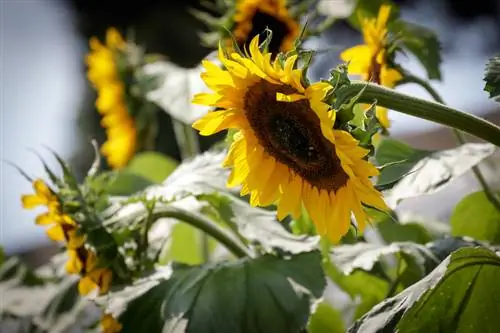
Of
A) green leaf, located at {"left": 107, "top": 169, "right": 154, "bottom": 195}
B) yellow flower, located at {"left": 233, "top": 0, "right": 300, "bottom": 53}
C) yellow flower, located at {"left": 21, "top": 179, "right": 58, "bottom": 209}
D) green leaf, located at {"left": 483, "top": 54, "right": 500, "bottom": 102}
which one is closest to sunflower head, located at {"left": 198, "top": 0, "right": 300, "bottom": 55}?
yellow flower, located at {"left": 233, "top": 0, "right": 300, "bottom": 53}

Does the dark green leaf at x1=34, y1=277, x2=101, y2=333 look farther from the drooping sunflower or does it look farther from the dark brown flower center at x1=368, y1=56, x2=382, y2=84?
the dark brown flower center at x1=368, y1=56, x2=382, y2=84

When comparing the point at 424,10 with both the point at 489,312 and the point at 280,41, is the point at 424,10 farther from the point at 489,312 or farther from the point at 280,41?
the point at 489,312

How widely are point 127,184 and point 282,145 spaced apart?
1.11 feet

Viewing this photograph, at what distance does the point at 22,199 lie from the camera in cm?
65

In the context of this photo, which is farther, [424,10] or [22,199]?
[424,10]

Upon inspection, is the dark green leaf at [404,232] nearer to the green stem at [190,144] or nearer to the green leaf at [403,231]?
Answer: the green leaf at [403,231]

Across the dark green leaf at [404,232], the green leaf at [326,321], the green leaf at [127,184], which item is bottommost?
the green leaf at [326,321]

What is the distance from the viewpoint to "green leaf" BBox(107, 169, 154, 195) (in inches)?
32.9

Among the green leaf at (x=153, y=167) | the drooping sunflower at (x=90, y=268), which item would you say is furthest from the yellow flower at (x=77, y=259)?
the green leaf at (x=153, y=167)

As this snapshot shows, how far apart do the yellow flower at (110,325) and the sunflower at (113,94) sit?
1.53 ft

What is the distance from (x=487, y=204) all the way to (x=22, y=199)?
0.30 m

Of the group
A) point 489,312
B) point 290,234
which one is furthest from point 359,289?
point 489,312

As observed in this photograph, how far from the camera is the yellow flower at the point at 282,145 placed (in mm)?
479

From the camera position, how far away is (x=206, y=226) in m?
0.66
